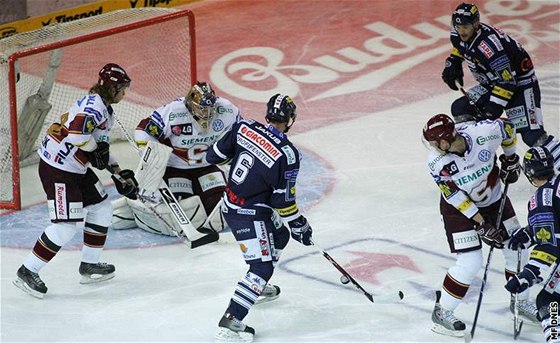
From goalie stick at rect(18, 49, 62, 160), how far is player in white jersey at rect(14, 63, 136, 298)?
1544 mm

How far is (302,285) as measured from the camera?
580 centimetres

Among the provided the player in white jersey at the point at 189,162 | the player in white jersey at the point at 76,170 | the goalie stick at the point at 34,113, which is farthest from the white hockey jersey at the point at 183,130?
the goalie stick at the point at 34,113

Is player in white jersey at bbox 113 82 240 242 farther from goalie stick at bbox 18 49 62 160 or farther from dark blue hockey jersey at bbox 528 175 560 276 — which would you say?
dark blue hockey jersey at bbox 528 175 560 276

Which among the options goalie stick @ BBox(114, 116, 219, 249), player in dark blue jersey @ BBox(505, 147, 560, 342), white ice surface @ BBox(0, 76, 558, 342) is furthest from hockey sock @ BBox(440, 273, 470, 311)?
goalie stick @ BBox(114, 116, 219, 249)

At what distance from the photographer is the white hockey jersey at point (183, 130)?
6273 mm

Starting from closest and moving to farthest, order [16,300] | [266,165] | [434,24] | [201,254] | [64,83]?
[266,165]
[16,300]
[201,254]
[64,83]
[434,24]

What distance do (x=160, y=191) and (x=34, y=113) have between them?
1516mm

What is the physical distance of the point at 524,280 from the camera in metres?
4.61

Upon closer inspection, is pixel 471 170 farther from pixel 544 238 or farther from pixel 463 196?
pixel 544 238

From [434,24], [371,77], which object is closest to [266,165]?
[371,77]

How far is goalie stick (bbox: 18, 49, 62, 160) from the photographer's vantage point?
731 centimetres

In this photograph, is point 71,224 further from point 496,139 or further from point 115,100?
point 496,139

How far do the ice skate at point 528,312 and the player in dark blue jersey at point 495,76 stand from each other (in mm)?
1273

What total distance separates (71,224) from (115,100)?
2.09ft
